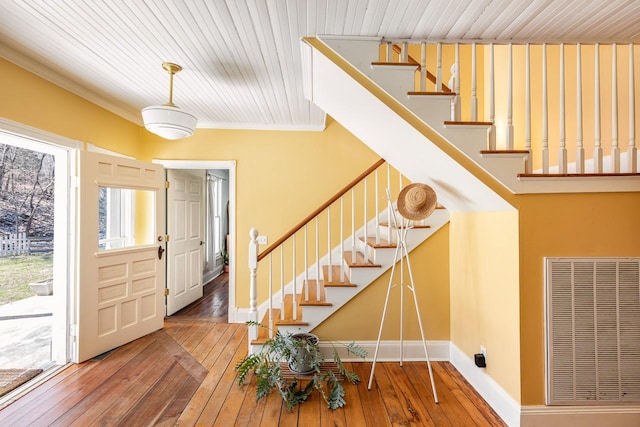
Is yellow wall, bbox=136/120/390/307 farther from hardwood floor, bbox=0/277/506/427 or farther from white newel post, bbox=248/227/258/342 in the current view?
hardwood floor, bbox=0/277/506/427

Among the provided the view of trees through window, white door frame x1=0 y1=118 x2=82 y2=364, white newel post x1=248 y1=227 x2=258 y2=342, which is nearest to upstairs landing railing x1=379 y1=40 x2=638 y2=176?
white newel post x1=248 y1=227 x2=258 y2=342

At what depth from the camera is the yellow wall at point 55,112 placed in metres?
2.16

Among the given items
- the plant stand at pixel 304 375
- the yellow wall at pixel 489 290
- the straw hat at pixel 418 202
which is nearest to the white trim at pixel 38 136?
the plant stand at pixel 304 375

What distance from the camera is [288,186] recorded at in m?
3.69

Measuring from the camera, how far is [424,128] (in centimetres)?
191

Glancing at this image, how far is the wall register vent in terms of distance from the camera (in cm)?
176

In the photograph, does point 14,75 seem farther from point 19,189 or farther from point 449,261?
point 449,261

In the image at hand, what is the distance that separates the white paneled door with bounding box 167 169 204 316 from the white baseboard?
3.83m

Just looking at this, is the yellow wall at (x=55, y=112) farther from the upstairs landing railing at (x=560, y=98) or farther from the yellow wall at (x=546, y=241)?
the yellow wall at (x=546, y=241)

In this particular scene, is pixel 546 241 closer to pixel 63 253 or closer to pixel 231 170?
pixel 231 170

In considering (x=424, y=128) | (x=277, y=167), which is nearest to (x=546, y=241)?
(x=424, y=128)

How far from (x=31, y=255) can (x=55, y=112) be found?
9.76ft

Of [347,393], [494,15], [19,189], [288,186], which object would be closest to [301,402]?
[347,393]

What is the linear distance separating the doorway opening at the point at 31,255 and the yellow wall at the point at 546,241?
11.8 feet
